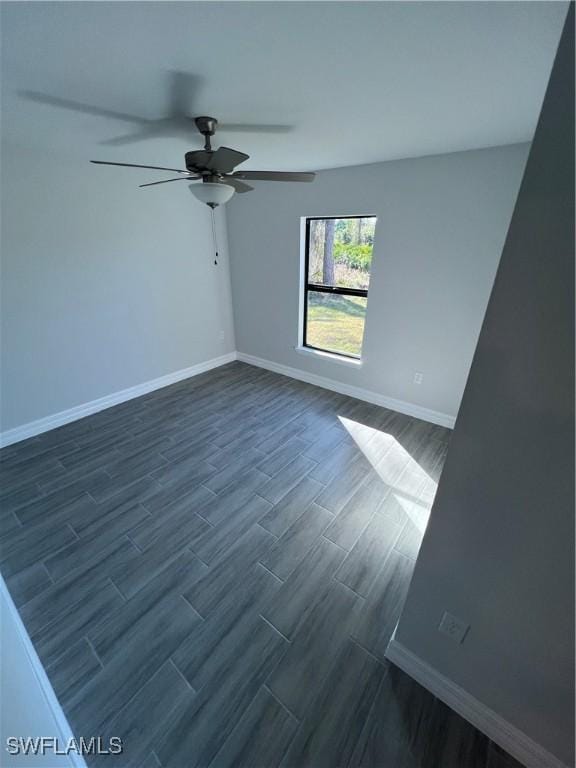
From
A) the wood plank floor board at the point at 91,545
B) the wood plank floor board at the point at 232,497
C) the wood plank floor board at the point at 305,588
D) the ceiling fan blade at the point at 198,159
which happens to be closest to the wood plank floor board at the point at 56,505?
the wood plank floor board at the point at 91,545

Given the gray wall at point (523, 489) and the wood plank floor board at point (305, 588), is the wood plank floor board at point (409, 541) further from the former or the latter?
the gray wall at point (523, 489)

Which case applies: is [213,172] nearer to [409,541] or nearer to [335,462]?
[335,462]

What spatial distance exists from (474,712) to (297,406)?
8.30 ft

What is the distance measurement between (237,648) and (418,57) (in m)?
2.55

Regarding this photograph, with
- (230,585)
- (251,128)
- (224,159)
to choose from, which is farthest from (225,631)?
(251,128)

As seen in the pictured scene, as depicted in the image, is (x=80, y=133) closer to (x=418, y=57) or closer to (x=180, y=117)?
→ (x=180, y=117)

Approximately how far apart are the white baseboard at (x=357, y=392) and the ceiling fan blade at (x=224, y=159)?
99.9 inches

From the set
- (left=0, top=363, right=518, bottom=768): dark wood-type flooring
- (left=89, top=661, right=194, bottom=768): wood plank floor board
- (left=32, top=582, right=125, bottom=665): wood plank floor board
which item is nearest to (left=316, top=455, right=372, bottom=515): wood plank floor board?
(left=0, top=363, right=518, bottom=768): dark wood-type flooring

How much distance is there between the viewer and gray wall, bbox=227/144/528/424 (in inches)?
93.2

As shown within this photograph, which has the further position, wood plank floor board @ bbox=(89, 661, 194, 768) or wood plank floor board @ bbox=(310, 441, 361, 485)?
wood plank floor board @ bbox=(310, 441, 361, 485)

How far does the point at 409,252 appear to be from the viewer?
9.08ft

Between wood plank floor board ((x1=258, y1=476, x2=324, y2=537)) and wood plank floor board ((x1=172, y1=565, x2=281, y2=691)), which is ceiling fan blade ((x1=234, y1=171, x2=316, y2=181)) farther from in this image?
wood plank floor board ((x1=172, y1=565, x2=281, y2=691))

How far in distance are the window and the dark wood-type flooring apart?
1.22 meters

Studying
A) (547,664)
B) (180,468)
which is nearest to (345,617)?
(547,664)
